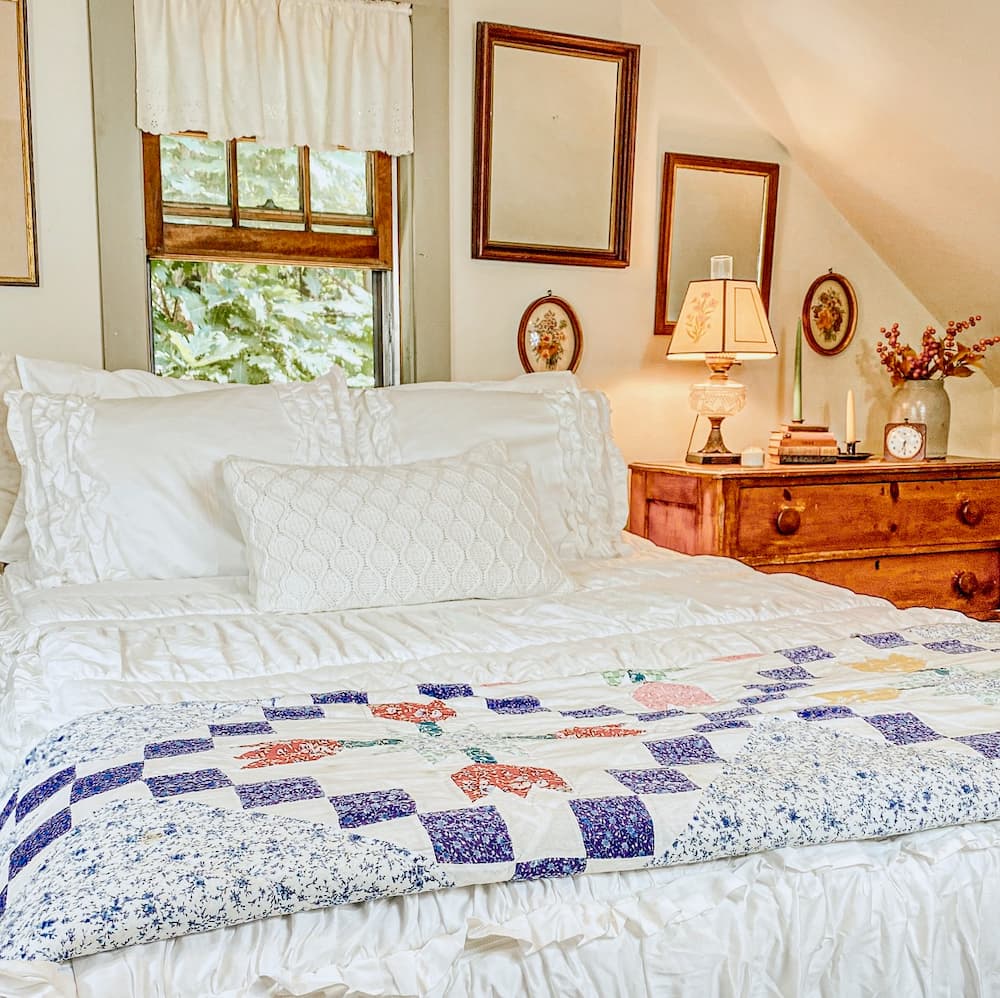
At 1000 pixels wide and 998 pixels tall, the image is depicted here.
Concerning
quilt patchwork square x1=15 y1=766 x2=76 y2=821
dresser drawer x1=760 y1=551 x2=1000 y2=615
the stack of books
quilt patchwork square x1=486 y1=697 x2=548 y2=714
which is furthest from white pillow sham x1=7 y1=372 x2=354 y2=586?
the stack of books

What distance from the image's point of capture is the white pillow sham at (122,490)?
1947 mm

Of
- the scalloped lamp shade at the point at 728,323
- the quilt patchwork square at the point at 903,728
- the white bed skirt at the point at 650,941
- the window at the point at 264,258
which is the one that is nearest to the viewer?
the white bed skirt at the point at 650,941

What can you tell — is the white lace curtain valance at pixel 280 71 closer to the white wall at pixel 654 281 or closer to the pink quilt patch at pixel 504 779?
the white wall at pixel 654 281

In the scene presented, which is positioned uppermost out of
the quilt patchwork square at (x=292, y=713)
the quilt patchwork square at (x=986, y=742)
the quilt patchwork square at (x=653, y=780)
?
the quilt patchwork square at (x=653, y=780)

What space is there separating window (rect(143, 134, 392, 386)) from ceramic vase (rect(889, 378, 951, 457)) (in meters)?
1.64

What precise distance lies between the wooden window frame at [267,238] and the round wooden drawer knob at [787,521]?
129 centimetres

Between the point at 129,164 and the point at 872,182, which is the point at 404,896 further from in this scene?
the point at 872,182

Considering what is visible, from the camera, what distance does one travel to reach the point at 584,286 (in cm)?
304

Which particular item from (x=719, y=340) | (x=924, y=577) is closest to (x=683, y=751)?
(x=719, y=340)

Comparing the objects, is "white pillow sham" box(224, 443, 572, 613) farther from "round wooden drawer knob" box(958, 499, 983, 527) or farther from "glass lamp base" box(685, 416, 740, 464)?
"round wooden drawer knob" box(958, 499, 983, 527)

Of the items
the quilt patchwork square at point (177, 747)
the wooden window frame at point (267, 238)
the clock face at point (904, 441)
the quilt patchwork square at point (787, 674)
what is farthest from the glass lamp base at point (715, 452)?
the quilt patchwork square at point (177, 747)

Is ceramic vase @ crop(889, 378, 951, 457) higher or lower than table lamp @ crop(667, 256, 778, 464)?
lower

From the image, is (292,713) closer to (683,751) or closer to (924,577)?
(683,751)

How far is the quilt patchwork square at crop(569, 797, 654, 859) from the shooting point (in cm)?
90
